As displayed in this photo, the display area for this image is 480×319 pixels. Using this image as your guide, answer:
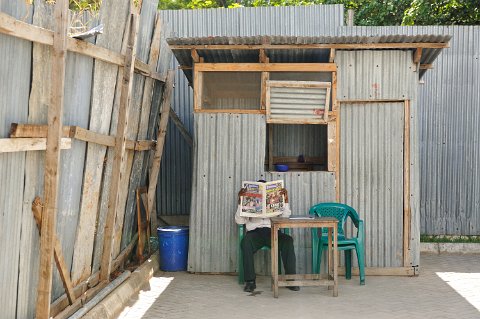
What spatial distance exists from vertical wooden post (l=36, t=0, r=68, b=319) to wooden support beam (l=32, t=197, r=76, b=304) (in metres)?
0.08

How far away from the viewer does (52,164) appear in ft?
18.3

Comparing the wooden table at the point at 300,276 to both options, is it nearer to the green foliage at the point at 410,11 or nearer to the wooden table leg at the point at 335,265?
the wooden table leg at the point at 335,265

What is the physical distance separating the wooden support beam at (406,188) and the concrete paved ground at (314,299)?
466 mm

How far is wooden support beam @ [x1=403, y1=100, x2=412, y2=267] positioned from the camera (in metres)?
10.0

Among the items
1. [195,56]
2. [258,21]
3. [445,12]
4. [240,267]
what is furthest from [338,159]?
[445,12]

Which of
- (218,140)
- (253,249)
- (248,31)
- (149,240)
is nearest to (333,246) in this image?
(253,249)

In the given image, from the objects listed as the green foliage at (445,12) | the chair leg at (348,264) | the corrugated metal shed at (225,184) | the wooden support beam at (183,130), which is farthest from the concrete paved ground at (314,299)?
Answer: the green foliage at (445,12)

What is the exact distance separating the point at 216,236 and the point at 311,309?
256cm

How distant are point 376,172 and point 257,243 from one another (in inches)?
92.4

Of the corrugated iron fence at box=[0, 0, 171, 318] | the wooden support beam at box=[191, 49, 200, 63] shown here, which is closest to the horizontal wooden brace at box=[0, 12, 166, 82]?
the corrugated iron fence at box=[0, 0, 171, 318]

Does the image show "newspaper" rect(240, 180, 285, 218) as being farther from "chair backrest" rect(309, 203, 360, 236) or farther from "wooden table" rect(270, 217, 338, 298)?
"chair backrest" rect(309, 203, 360, 236)

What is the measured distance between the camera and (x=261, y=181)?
948 cm

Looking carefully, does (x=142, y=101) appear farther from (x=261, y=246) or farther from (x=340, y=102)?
(x=340, y=102)

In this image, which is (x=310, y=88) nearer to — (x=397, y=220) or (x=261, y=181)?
(x=261, y=181)
